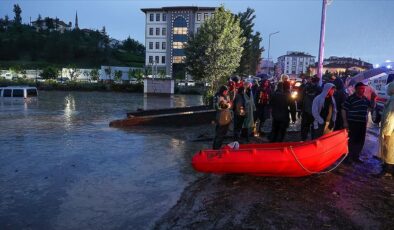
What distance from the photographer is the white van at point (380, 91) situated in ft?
52.5

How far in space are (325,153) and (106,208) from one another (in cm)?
383

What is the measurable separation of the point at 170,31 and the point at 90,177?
72967 mm

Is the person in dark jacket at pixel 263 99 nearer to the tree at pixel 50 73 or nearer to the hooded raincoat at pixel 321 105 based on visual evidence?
the hooded raincoat at pixel 321 105

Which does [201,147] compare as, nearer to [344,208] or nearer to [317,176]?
[317,176]

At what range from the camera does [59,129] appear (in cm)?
1496

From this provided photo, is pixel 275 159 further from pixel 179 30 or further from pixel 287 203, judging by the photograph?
pixel 179 30

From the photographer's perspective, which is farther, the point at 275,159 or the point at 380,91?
the point at 380,91

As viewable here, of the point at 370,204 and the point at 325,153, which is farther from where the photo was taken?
the point at 325,153

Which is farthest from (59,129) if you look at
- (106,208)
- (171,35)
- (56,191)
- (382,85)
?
(171,35)

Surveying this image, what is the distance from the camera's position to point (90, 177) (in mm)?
7789

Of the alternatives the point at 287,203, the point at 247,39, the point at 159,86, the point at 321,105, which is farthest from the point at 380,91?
the point at 159,86

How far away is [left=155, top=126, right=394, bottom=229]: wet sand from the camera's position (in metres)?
5.15

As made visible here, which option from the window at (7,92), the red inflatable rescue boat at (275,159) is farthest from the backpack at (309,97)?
the window at (7,92)

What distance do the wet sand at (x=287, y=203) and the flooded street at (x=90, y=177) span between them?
505 millimetres
